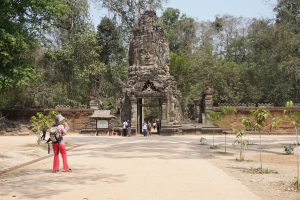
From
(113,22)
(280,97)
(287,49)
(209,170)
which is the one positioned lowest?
(209,170)

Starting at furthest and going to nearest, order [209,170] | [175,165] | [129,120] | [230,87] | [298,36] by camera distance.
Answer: [230,87], [298,36], [129,120], [175,165], [209,170]

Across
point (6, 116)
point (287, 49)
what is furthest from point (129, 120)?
point (287, 49)

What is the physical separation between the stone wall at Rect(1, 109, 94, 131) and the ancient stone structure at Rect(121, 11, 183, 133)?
3929 mm

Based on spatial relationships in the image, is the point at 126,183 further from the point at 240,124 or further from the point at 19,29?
the point at 240,124

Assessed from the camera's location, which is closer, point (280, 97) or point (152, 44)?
point (152, 44)

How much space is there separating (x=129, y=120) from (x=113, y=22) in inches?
762

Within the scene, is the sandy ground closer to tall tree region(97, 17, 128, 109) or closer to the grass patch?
the grass patch

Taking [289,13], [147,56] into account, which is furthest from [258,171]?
[289,13]

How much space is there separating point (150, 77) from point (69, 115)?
841 cm

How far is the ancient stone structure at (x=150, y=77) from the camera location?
124 ft

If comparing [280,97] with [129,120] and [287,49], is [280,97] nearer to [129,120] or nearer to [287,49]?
[287,49]

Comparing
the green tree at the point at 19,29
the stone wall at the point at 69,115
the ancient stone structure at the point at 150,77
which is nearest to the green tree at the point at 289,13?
the ancient stone structure at the point at 150,77

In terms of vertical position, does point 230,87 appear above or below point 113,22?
below

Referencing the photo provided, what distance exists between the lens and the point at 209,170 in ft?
42.9
